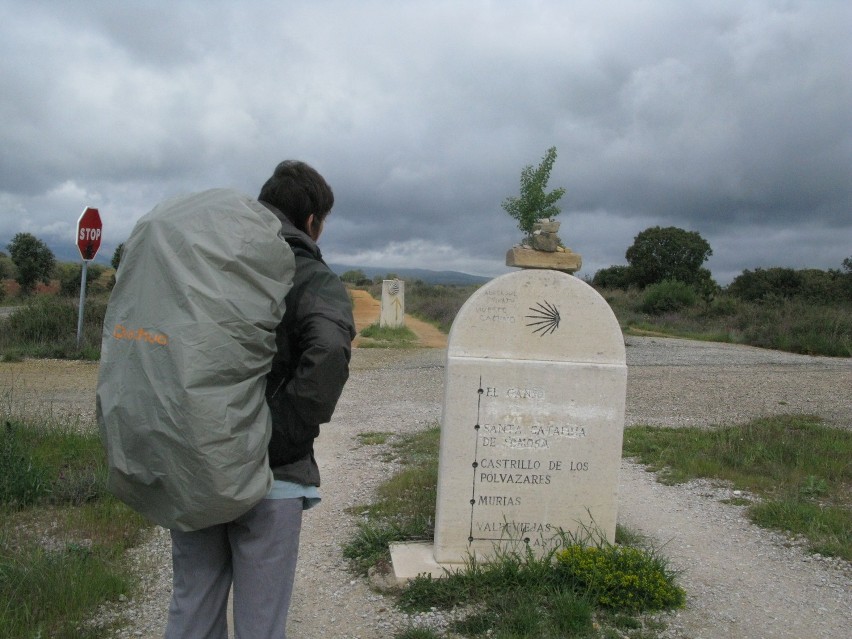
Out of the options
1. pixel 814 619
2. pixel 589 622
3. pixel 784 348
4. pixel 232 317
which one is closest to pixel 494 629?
pixel 589 622

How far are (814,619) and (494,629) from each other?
6.12 ft

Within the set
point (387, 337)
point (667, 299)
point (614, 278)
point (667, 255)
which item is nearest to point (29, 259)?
point (387, 337)

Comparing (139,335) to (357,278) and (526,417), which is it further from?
(357,278)

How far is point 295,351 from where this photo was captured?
2.41m

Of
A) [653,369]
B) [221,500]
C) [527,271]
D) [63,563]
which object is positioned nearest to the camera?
[221,500]

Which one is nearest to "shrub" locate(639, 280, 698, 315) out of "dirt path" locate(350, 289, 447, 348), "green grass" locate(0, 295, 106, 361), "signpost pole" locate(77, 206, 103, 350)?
"dirt path" locate(350, 289, 447, 348)

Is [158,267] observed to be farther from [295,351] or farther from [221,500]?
[221,500]

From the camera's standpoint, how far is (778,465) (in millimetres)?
6992

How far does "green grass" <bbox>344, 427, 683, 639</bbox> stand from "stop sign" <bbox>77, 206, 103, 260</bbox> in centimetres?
1173

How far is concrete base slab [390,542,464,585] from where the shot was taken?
4.22 metres

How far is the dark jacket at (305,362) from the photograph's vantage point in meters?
2.29

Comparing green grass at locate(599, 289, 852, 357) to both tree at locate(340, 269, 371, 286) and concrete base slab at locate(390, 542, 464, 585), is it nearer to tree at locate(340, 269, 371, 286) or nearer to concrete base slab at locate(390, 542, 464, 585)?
concrete base slab at locate(390, 542, 464, 585)

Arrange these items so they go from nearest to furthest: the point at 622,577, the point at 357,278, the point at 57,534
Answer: the point at 622,577, the point at 57,534, the point at 357,278

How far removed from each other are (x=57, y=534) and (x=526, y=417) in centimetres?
317
